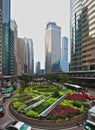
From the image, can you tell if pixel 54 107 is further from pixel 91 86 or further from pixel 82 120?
pixel 91 86

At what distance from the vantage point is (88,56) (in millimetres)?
71812

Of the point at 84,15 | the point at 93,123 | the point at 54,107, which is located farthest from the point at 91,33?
the point at 93,123

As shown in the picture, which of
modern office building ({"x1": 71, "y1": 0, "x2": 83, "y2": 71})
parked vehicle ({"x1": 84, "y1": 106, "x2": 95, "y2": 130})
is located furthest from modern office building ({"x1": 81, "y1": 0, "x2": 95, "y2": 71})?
parked vehicle ({"x1": 84, "y1": 106, "x2": 95, "y2": 130})

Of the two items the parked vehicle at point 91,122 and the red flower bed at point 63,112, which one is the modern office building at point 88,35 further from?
the parked vehicle at point 91,122

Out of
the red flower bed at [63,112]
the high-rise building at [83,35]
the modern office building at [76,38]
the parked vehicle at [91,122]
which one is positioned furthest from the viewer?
the modern office building at [76,38]

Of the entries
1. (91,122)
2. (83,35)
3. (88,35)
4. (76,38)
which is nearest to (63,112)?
(91,122)

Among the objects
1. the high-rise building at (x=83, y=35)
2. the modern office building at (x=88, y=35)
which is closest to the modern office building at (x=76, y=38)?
the high-rise building at (x=83, y=35)

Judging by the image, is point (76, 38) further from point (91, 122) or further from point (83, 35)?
point (91, 122)

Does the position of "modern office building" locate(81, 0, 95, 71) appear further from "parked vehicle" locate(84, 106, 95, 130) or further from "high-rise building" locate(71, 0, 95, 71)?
"parked vehicle" locate(84, 106, 95, 130)

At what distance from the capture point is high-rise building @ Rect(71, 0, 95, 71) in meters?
Answer: 69.6

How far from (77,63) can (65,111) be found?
6691 cm

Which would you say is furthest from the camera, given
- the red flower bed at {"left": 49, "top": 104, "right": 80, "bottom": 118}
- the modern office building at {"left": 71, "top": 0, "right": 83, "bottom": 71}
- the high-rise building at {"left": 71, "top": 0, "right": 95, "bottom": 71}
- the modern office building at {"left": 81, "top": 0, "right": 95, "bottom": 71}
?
the modern office building at {"left": 71, "top": 0, "right": 83, "bottom": 71}

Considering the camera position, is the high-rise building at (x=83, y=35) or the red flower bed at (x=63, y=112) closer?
the red flower bed at (x=63, y=112)

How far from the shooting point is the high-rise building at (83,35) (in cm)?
6956
